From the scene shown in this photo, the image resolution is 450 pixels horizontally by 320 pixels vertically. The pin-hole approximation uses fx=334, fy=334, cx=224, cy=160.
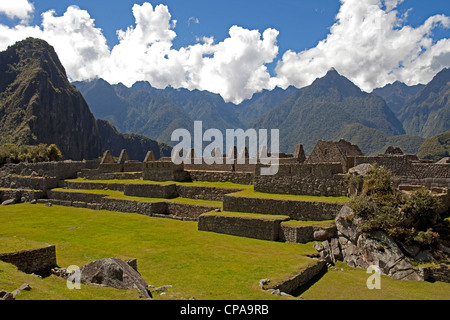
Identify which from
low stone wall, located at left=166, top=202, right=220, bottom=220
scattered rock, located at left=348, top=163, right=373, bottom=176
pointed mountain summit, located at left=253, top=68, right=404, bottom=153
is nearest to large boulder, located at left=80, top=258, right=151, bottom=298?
scattered rock, located at left=348, top=163, right=373, bottom=176

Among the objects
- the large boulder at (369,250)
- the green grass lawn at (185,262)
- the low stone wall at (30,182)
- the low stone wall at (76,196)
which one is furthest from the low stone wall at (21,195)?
the large boulder at (369,250)

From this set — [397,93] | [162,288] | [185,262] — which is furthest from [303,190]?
[397,93]

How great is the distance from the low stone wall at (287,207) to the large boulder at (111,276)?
9.02 m

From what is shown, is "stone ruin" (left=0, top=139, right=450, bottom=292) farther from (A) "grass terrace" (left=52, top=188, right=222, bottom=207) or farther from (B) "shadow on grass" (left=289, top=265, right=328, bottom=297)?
(B) "shadow on grass" (left=289, top=265, right=328, bottom=297)

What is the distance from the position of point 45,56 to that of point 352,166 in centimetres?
18314

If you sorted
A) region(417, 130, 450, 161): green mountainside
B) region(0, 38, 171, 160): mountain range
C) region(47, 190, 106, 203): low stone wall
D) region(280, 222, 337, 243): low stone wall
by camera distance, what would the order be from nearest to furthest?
region(280, 222, 337, 243): low stone wall < region(47, 190, 106, 203): low stone wall < region(417, 130, 450, 161): green mountainside < region(0, 38, 171, 160): mountain range

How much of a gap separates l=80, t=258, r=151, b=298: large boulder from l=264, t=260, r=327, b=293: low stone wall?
10.9 ft

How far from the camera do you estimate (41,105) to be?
139625 mm

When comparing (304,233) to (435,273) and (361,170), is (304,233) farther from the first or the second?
(435,273)

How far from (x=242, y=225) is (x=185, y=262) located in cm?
478

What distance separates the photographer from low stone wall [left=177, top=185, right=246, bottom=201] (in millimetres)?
20656
